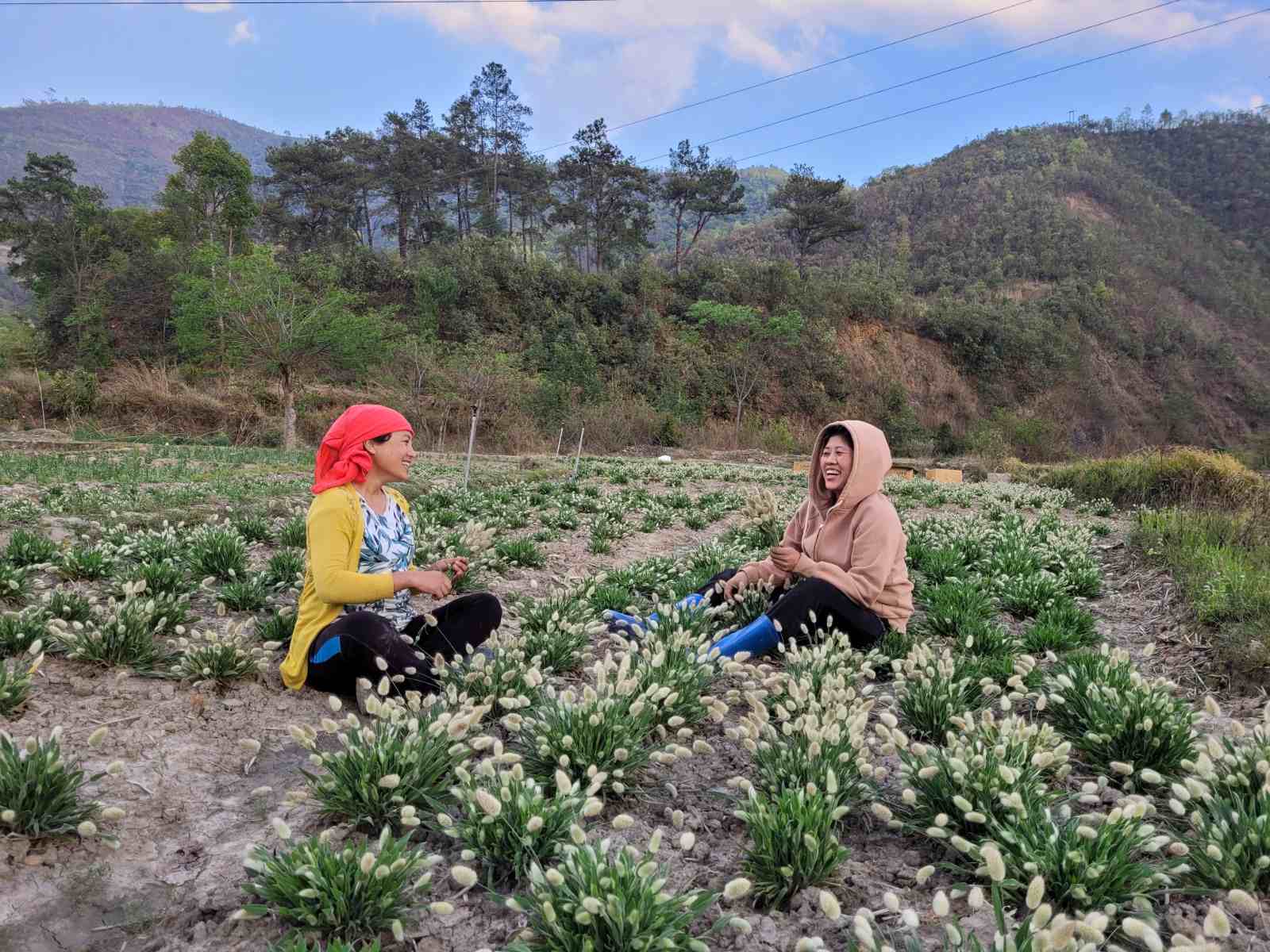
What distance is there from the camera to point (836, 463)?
5012 mm

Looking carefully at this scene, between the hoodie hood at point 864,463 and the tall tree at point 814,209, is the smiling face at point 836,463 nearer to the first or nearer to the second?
the hoodie hood at point 864,463

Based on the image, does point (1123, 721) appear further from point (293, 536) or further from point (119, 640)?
point (293, 536)

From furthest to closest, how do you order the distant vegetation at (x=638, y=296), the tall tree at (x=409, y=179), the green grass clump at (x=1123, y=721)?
the tall tree at (x=409, y=179) → the distant vegetation at (x=638, y=296) → the green grass clump at (x=1123, y=721)

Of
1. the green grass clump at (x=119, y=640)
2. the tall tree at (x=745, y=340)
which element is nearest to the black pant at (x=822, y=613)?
the green grass clump at (x=119, y=640)

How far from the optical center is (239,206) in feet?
143

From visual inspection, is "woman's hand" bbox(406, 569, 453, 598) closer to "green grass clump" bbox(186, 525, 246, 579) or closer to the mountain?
"green grass clump" bbox(186, 525, 246, 579)

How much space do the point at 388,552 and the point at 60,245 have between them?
51.5 m

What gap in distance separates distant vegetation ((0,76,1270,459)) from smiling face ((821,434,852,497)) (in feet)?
86.1

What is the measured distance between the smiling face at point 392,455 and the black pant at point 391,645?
2.62ft

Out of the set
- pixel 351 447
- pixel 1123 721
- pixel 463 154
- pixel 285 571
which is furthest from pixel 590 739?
pixel 463 154

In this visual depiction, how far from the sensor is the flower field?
2209 millimetres

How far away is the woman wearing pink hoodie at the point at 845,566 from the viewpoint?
15.4 feet

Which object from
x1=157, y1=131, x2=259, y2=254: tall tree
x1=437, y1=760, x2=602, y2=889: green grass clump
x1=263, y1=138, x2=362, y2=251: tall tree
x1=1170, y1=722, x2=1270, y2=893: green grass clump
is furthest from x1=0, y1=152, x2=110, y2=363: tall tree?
x1=1170, y1=722, x2=1270, y2=893: green grass clump

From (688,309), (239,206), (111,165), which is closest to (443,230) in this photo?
(239,206)
